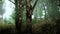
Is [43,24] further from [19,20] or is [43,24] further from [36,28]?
[19,20]

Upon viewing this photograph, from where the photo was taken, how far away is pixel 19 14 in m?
16.2

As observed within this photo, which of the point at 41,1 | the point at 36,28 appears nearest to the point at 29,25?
the point at 36,28

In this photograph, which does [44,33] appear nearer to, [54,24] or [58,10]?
[54,24]

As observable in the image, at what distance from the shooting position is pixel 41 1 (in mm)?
30219

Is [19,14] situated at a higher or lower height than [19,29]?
higher

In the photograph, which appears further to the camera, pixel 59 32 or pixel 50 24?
pixel 50 24

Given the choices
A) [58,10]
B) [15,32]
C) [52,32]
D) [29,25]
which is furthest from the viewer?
[58,10]

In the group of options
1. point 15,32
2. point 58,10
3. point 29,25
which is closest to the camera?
point 29,25

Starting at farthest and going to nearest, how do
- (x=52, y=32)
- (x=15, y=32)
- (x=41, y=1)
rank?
1. (x=41, y=1)
2. (x=15, y=32)
3. (x=52, y=32)

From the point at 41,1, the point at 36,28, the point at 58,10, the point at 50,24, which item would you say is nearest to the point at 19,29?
the point at 36,28

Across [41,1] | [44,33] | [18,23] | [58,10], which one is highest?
[41,1]

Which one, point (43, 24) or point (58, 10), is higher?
point (58, 10)

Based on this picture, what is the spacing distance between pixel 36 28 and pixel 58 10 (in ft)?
20.2

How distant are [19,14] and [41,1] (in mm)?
14619
